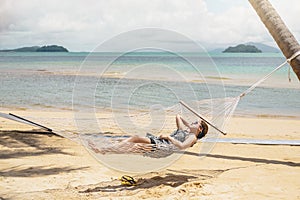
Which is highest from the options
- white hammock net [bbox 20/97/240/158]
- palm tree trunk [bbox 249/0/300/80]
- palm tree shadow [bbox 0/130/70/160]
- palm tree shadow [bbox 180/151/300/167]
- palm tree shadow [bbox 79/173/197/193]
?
palm tree trunk [bbox 249/0/300/80]

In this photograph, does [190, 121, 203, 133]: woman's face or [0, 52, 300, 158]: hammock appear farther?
[190, 121, 203, 133]: woman's face

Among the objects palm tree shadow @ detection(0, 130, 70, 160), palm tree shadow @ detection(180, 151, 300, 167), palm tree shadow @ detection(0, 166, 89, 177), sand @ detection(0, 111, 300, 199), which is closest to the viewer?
sand @ detection(0, 111, 300, 199)

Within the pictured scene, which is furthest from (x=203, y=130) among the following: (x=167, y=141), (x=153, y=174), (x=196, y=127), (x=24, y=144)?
(x=24, y=144)

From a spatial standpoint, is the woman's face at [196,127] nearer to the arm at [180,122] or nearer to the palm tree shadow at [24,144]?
the arm at [180,122]

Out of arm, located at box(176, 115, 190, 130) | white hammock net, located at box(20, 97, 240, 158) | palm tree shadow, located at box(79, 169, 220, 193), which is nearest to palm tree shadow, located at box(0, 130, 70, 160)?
white hammock net, located at box(20, 97, 240, 158)

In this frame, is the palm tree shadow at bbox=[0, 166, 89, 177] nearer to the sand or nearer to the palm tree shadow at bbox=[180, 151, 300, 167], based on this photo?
the sand

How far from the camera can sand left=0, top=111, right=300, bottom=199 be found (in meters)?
3.07

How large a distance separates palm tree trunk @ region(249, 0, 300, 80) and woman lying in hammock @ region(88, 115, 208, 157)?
2.88ft

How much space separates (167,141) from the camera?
123 inches

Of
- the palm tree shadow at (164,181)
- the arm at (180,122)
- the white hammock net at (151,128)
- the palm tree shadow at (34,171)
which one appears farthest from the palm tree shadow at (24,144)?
the arm at (180,122)

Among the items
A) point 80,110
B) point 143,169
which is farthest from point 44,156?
point 80,110

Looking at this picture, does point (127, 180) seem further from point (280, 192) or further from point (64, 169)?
point (280, 192)

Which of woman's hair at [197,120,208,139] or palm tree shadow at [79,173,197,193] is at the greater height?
woman's hair at [197,120,208,139]

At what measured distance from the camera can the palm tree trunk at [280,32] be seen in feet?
9.87
